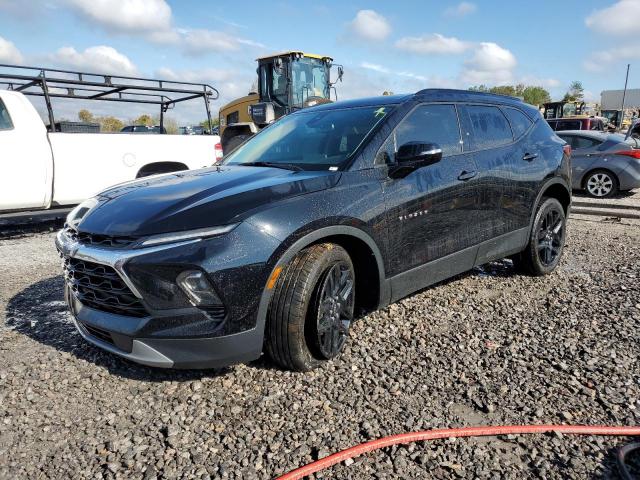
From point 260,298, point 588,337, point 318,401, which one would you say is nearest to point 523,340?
point 588,337

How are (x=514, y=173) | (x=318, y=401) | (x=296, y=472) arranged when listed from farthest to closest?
(x=514, y=173) < (x=318, y=401) < (x=296, y=472)

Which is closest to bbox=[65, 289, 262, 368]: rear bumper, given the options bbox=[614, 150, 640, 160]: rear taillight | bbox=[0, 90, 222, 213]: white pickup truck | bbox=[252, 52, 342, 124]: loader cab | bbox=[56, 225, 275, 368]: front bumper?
bbox=[56, 225, 275, 368]: front bumper

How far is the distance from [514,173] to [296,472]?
3.39 m

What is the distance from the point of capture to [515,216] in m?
4.50

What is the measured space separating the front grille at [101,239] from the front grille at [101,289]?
0.11 meters

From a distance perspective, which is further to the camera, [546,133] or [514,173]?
[546,133]

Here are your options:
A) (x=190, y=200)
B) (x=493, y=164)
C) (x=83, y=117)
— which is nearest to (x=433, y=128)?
(x=493, y=164)

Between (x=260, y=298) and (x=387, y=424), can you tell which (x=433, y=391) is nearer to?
(x=387, y=424)

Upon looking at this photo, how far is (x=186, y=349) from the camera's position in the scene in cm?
255

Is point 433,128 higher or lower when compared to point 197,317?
higher

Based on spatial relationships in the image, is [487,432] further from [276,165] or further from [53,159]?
[53,159]

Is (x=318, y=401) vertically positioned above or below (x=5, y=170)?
below

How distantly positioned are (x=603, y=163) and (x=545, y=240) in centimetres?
756

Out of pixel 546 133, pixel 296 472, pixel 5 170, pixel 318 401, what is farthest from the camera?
pixel 5 170
